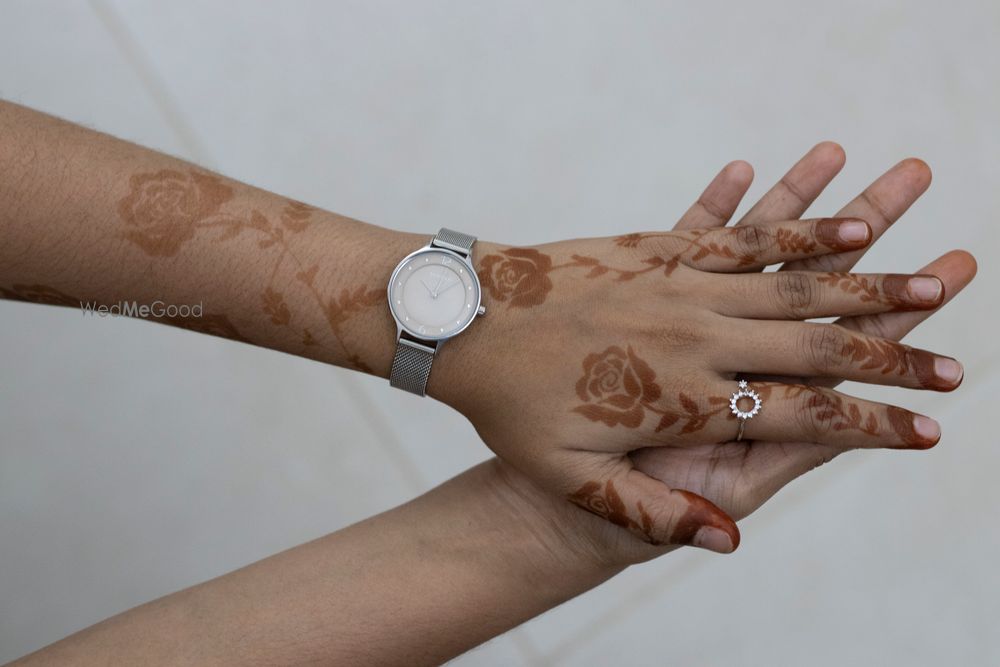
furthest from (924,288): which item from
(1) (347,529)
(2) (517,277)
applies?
(1) (347,529)

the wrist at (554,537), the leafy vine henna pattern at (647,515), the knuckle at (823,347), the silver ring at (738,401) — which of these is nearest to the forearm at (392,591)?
the wrist at (554,537)

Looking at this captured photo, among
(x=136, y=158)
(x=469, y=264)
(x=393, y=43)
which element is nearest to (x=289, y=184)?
(x=393, y=43)

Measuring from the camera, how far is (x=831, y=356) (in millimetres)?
1181

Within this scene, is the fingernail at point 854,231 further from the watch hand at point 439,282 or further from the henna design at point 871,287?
the watch hand at point 439,282

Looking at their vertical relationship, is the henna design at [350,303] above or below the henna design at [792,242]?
above

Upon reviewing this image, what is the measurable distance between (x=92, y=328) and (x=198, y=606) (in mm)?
948

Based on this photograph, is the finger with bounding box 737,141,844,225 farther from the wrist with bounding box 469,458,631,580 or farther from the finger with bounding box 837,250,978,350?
the wrist with bounding box 469,458,631,580

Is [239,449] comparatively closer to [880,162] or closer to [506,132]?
[506,132]

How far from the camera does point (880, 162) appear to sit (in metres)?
2.15

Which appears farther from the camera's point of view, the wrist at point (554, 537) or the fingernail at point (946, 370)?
the wrist at point (554, 537)

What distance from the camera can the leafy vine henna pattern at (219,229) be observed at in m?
1.25

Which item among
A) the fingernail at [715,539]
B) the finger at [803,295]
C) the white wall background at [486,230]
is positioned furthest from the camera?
the white wall background at [486,230]

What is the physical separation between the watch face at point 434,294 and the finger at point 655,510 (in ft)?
0.86

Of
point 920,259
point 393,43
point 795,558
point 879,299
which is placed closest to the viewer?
point 879,299
